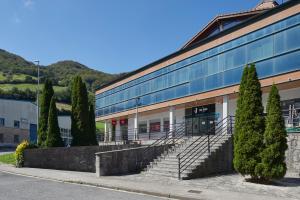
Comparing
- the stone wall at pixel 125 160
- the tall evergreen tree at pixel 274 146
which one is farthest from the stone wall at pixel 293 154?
the stone wall at pixel 125 160

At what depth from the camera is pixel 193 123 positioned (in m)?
33.2

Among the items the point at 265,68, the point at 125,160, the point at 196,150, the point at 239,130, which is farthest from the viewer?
the point at 265,68

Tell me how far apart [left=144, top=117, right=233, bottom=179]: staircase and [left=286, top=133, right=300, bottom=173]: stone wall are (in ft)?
9.47

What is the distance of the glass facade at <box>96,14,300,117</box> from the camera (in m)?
22.2

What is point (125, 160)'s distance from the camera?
21547mm

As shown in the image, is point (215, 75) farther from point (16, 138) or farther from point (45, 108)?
point (16, 138)

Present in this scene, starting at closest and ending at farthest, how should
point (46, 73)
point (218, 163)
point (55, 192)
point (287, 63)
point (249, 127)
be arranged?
1. point (55, 192)
2. point (249, 127)
3. point (218, 163)
4. point (287, 63)
5. point (46, 73)

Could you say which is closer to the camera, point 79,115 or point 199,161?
point 199,161

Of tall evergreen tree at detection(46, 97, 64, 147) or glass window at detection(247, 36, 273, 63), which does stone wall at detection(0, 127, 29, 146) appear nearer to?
tall evergreen tree at detection(46, 97, 64, 147)

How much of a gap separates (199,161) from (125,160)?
4278 millimetres

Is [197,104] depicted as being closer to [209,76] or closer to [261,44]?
[209,76]

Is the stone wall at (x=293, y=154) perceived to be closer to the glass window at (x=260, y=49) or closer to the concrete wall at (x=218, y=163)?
the concrete wall at (x=218, y=163)

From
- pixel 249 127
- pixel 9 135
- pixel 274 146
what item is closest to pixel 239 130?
pixel 249 127

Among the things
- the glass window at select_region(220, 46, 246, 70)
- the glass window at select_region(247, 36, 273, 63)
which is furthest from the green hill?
the glass window at select_region(247, 36, 273, 63)
